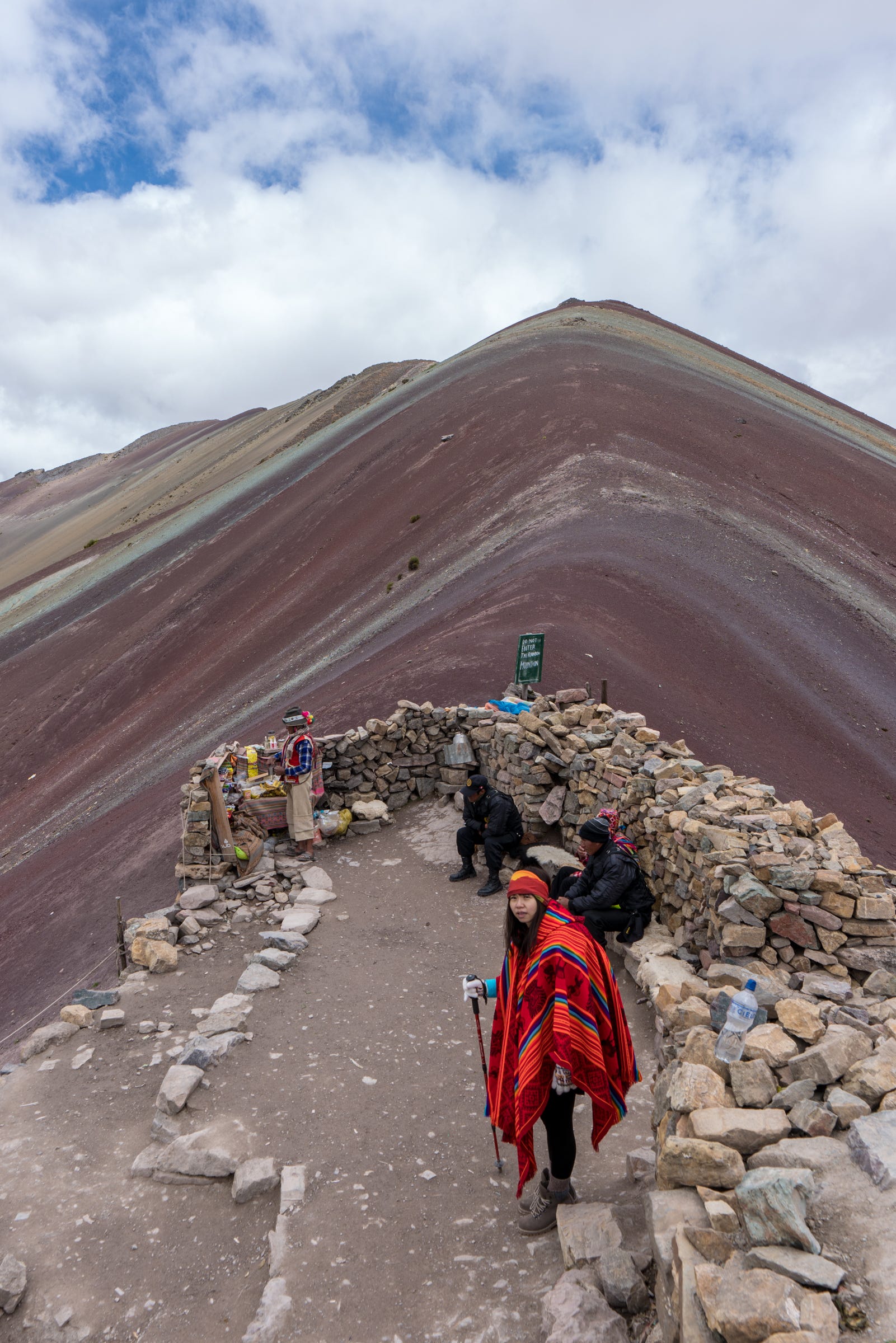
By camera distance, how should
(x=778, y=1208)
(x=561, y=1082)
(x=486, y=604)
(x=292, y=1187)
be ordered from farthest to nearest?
1. (x=486, y=604)
2. (x=292, y=1187)
3. (x=561, y=1082)
4. (x=778, y=1208)

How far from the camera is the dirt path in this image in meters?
4.53

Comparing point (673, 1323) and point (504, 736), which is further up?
point (504, 736)

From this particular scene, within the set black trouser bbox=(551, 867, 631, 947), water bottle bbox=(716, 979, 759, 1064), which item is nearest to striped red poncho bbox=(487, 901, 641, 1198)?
water bottle bbox=(716, 979, 759, 1064)

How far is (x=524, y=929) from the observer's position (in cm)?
442

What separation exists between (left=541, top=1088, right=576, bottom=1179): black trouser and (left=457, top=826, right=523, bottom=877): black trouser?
5.00 m

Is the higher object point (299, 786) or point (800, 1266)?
point (299, 786)

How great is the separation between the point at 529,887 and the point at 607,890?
A: 3.00 meters

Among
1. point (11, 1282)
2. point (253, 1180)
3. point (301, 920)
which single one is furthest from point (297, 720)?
point (11, 1282)

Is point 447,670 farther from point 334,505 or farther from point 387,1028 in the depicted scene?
point 334,505

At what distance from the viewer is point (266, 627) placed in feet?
98.4

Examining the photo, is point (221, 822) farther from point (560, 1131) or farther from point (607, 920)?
point (560, 1131)

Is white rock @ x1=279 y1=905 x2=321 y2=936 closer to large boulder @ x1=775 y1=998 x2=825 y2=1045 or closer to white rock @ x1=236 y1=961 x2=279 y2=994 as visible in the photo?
white rock @ x1=236 y1=961 x2=279 y2=994

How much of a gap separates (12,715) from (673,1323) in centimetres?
3652

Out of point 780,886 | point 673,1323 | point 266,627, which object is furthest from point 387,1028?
point 266,627
